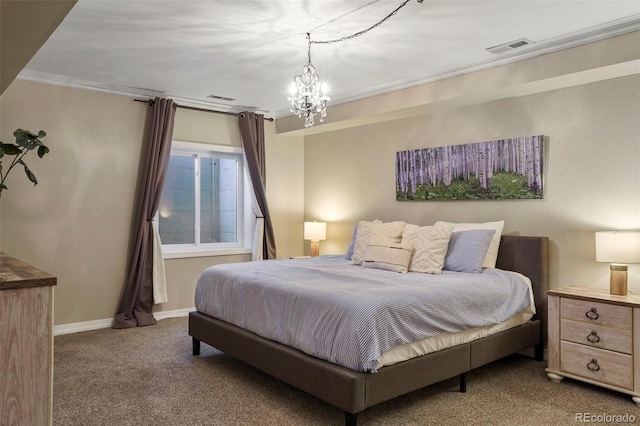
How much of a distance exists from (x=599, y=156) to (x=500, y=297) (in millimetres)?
1368

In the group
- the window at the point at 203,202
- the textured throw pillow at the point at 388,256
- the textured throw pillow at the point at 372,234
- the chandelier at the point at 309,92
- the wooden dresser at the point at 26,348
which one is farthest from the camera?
the window at the point at 203,202

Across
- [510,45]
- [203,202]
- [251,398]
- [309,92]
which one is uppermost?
[510,45]

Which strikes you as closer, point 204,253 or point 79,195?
point 79,195

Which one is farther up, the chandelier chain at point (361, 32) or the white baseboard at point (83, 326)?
the chandelier chain at point (361, 32)

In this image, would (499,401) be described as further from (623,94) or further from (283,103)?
(283,103)

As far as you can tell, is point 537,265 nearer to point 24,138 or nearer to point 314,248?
point 314,248

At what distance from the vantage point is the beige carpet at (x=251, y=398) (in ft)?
8.75

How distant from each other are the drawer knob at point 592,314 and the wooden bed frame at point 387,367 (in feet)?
1.67

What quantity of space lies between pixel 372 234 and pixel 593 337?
1.95 meters

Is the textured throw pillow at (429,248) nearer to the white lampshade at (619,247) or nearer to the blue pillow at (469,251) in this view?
the blue pillow at (469,251)

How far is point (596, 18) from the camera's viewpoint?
299 cm

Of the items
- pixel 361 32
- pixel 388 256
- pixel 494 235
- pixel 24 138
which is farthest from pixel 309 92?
pixel 24 138

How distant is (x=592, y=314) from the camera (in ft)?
10.1

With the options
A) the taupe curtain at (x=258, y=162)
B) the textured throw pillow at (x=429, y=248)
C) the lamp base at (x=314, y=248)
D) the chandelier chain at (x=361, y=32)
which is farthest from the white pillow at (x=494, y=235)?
the taupe curtain at (x=258, y=162)
